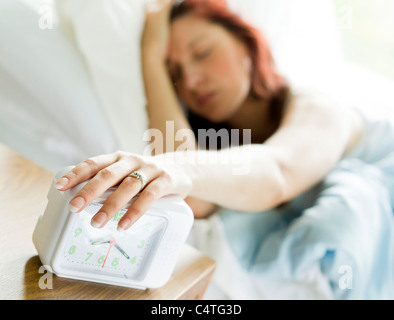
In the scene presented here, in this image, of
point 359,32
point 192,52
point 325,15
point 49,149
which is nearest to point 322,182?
point 192,52

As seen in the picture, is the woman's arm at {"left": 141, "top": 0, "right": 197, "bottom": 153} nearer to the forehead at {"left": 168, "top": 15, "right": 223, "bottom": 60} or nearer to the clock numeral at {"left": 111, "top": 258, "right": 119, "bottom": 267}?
the forehead at {"left": 168, "top": 15, "right": 223, "bottom": 60}

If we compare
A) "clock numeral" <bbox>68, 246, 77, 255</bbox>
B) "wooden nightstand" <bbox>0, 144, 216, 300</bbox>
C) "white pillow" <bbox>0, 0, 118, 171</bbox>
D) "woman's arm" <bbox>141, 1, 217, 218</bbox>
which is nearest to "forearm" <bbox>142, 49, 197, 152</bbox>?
"woman's arm" <bbox>141, 1, 217, 218</bbox>

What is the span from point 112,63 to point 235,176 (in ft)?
1.40

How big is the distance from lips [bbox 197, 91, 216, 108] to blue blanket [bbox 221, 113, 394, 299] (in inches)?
14.2

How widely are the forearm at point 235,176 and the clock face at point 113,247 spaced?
12 centimetres

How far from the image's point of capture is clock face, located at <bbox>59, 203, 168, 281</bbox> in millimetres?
476

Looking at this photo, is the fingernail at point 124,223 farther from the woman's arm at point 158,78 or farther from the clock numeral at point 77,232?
the woman's arm at point 158,78

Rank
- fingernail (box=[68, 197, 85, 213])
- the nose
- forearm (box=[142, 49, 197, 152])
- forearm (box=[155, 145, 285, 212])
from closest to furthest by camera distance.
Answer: fingernail (box=[68, 197, 85, 213]) < forearm (box=[155, 145, 285, 212]) < forearm (box=[142, 49, 197, 152]) < the nose

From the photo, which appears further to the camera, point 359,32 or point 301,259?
point 359,32

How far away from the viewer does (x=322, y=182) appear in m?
1.00

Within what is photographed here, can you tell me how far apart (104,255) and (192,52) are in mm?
774

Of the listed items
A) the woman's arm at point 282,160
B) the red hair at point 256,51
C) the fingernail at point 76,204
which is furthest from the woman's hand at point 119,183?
the red hair at point 256,51

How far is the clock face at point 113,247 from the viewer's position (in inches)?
18.8

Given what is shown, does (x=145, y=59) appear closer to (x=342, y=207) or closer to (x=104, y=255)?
(x=342, y=207)
